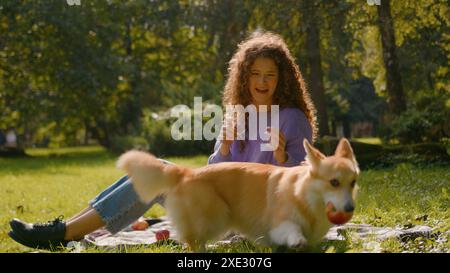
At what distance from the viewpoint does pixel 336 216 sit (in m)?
3.08

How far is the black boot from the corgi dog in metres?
0.85

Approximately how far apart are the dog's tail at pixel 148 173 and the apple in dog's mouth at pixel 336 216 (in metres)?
1.01

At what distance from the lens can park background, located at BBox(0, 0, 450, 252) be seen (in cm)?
717

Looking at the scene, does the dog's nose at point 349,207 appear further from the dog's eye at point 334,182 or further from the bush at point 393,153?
the bush at point 393,153

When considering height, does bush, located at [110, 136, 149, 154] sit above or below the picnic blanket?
below

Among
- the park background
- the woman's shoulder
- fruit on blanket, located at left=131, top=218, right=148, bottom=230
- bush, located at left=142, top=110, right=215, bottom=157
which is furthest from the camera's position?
bush, located at left=142, top=110, right=215, bottom=157

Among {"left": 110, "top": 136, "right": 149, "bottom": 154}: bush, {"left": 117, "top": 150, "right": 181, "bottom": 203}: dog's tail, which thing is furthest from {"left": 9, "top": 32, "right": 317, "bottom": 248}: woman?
{"left": 110, "top": 136, "right": 149, "bottom": 154}: bush

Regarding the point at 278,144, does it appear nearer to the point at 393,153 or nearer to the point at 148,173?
the point at 148,173

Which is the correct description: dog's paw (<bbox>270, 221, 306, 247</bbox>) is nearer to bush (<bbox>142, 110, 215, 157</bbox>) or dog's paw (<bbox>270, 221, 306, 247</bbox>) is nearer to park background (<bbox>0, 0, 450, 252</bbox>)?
park background (<bbox>0, 0, 450, 252</bbox>)

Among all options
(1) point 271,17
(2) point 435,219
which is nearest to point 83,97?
(1) point 271,17

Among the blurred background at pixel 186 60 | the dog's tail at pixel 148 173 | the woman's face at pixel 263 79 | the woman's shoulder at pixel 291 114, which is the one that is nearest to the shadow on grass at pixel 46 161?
the blurred background at pixel 186 60

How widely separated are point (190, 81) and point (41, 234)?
17889 millimetres

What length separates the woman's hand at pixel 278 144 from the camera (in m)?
3.98

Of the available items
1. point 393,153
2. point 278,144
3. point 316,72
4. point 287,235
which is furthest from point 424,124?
point 287,235
